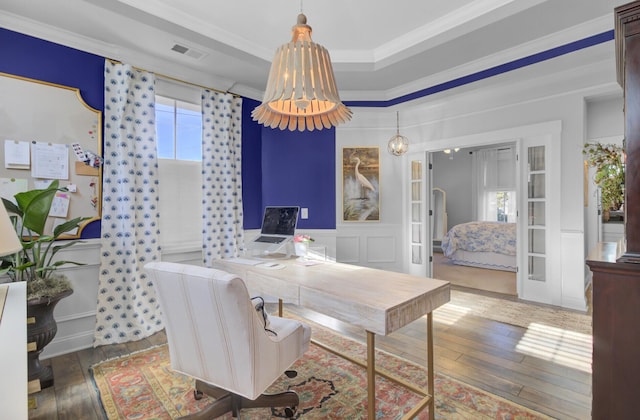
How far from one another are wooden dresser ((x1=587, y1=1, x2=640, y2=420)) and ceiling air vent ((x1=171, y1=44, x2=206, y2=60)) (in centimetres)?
315

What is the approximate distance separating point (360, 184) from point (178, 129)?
2551 mm

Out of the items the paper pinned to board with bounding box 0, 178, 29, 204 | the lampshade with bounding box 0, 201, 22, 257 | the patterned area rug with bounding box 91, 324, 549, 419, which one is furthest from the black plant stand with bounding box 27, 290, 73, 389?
the lampshade with bounding box 0, 201, 22, 257

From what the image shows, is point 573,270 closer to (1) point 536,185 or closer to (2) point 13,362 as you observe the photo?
(1) point 536,185

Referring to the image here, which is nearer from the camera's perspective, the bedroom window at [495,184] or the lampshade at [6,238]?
the lampshade at [6,238]

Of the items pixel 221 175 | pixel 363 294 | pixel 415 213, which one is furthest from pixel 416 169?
pixel 363 294

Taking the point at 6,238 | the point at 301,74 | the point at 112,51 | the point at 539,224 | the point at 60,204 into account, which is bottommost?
the point at 539,224

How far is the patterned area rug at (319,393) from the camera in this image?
1864mm

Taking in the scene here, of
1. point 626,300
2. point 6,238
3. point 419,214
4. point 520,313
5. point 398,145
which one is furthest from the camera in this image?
point 419,214

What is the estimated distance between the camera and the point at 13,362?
0.82 metres

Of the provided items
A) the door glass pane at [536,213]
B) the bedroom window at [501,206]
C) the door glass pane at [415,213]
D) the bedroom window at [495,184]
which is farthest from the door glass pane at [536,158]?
the bedroom window at [501,206]

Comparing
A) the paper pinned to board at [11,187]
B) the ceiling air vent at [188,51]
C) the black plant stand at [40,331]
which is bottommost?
the black plant stand at [40,331]

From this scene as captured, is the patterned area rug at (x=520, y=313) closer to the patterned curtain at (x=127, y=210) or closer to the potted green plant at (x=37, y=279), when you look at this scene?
the patterned curtain at (x=127, y=210)

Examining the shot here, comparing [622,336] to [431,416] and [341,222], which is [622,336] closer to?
[431,416]

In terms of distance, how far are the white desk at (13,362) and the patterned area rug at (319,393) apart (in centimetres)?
105
